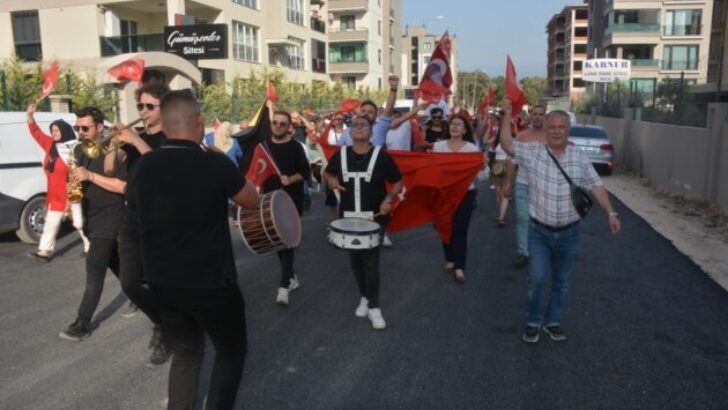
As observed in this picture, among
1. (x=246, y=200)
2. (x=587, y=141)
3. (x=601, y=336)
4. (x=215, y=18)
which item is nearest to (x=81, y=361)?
(x=246, y=200)

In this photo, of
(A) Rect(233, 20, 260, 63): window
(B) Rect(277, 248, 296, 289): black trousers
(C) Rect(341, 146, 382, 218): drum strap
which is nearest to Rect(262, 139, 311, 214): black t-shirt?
(B) Rect(277, 248, 296, 289): black trousers

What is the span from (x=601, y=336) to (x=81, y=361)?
402cm

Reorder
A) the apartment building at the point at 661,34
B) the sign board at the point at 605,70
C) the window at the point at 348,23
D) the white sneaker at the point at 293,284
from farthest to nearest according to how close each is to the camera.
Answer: the window at the point at 348,23 < the apartment building at the point at 661,34 < the sign board at the point at 605,70 < the white sneaker at the point at 293,284

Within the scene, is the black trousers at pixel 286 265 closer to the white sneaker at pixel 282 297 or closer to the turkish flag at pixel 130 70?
the white sneaker at pixel 282 297

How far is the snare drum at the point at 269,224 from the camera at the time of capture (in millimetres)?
4352

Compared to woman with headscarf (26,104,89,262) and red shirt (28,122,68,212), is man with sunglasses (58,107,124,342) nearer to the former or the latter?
woman with headscarf (26,104,89,262)

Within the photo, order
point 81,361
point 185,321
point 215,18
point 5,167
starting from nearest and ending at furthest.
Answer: point 185,321, point 81,361, point 5,167, point 215,18

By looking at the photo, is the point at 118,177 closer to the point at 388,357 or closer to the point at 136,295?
the point at 136,295

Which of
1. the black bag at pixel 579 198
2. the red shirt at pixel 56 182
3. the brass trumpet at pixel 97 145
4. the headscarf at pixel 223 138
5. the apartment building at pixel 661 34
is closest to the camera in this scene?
the brass trumpet at pixel 97 145

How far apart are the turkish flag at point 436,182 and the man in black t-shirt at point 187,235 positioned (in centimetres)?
370

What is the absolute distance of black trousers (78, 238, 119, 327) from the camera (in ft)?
16.5

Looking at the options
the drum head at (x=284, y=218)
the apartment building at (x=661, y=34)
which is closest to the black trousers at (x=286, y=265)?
the drum head at (x=284, y=218)

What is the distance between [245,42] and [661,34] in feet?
144

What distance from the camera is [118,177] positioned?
4.89m
